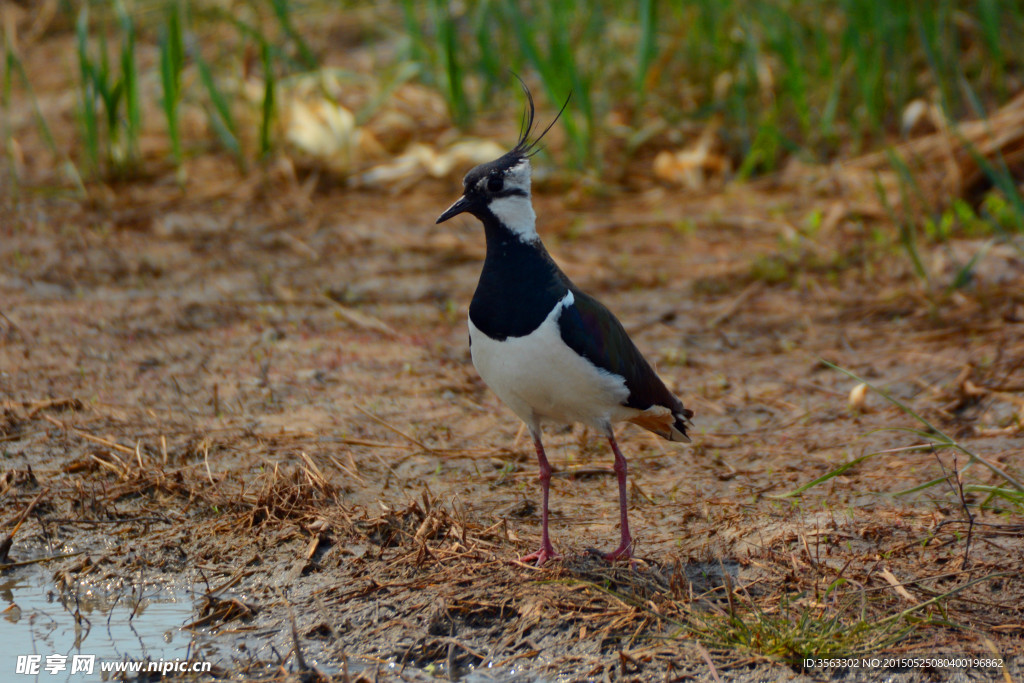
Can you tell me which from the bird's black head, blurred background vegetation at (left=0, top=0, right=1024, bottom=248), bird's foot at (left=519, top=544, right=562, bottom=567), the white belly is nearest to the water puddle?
bird's foot at (left=519, top=544, right=562, bottom=567)

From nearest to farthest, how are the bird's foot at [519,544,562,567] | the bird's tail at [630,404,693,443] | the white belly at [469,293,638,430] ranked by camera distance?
1. the white belly at [469,293,638,430]
2. the bird's foot at [519,544,562,567]
3. the bird's tail at [630,404,693,443]

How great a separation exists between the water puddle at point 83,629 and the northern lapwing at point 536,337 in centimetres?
105

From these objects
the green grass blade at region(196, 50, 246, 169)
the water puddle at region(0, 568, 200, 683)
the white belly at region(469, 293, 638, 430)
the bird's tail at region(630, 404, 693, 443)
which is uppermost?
the green grass blade at region(196, 50, 246, 169)

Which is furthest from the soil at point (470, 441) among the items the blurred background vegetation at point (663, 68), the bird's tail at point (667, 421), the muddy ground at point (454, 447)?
the blurred background vegetation at point (663, 68)

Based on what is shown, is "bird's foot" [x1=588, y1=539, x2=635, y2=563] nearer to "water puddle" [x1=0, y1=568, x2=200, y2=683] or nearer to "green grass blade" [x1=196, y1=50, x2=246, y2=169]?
"water puddle" [x1=0, y1=568, x2=200, y2=683]

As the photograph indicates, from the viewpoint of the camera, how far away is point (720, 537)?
3412mm

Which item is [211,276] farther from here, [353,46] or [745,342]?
[353,46]

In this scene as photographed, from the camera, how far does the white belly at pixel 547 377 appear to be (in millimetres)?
3098

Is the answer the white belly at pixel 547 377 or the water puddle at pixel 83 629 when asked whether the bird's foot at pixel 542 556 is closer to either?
the white belly at pixel 547 377

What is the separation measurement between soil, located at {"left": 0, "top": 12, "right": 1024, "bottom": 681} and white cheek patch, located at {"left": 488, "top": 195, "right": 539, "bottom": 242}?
900 millimetres

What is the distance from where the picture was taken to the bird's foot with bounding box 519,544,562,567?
323 centimetres

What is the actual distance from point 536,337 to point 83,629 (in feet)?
5.05

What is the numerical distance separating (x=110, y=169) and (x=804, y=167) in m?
4.42

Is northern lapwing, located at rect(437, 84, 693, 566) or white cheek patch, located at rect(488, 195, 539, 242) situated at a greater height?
white cheek patch, located at rect(488, 195, 539, 242)
